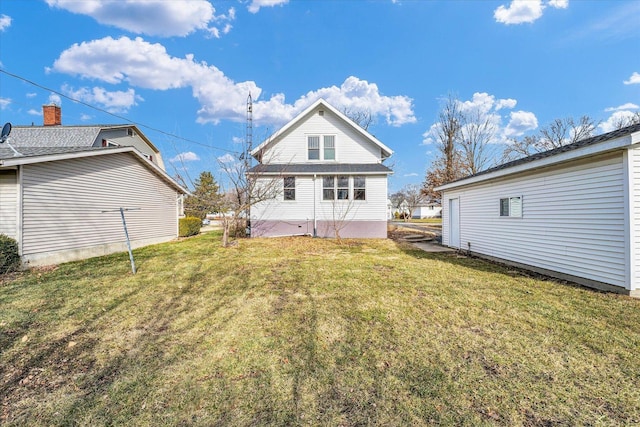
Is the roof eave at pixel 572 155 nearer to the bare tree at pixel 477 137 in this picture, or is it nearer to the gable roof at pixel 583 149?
the gable roof at pixel 583 149

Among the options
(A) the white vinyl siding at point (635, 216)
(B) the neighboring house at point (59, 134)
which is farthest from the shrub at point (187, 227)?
(A) the white vinyl siding at point (635, 216)

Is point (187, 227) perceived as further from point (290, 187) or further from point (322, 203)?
point (322, 203)

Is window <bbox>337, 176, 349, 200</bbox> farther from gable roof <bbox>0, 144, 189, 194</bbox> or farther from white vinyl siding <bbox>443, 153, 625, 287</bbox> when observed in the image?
gable roof <bbox>0, 144, 189, 194</bbox>

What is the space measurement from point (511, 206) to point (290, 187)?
10330 mm

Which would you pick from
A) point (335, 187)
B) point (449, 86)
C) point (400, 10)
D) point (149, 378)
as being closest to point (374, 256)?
point (335, 187)

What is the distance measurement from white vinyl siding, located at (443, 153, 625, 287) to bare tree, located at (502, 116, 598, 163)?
80.3 feet

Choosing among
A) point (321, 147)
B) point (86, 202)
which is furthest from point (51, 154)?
point (321, 147)

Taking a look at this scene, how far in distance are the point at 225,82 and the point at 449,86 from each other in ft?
69.8

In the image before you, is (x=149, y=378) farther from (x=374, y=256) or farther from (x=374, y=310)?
(x=374, y=256)

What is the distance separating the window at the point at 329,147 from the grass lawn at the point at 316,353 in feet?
35.6

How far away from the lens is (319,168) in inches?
611

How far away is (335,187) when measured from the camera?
15633 mm

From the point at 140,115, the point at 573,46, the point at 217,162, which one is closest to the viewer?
the point at 217,162

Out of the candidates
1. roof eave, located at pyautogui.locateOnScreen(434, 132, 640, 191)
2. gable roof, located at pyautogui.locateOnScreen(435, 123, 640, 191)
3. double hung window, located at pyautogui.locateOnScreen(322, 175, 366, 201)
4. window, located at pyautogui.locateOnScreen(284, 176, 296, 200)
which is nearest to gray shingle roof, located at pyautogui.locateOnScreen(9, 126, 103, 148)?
window, located at pyautogui.locateOnScreen(284, 176, 296, 200)
